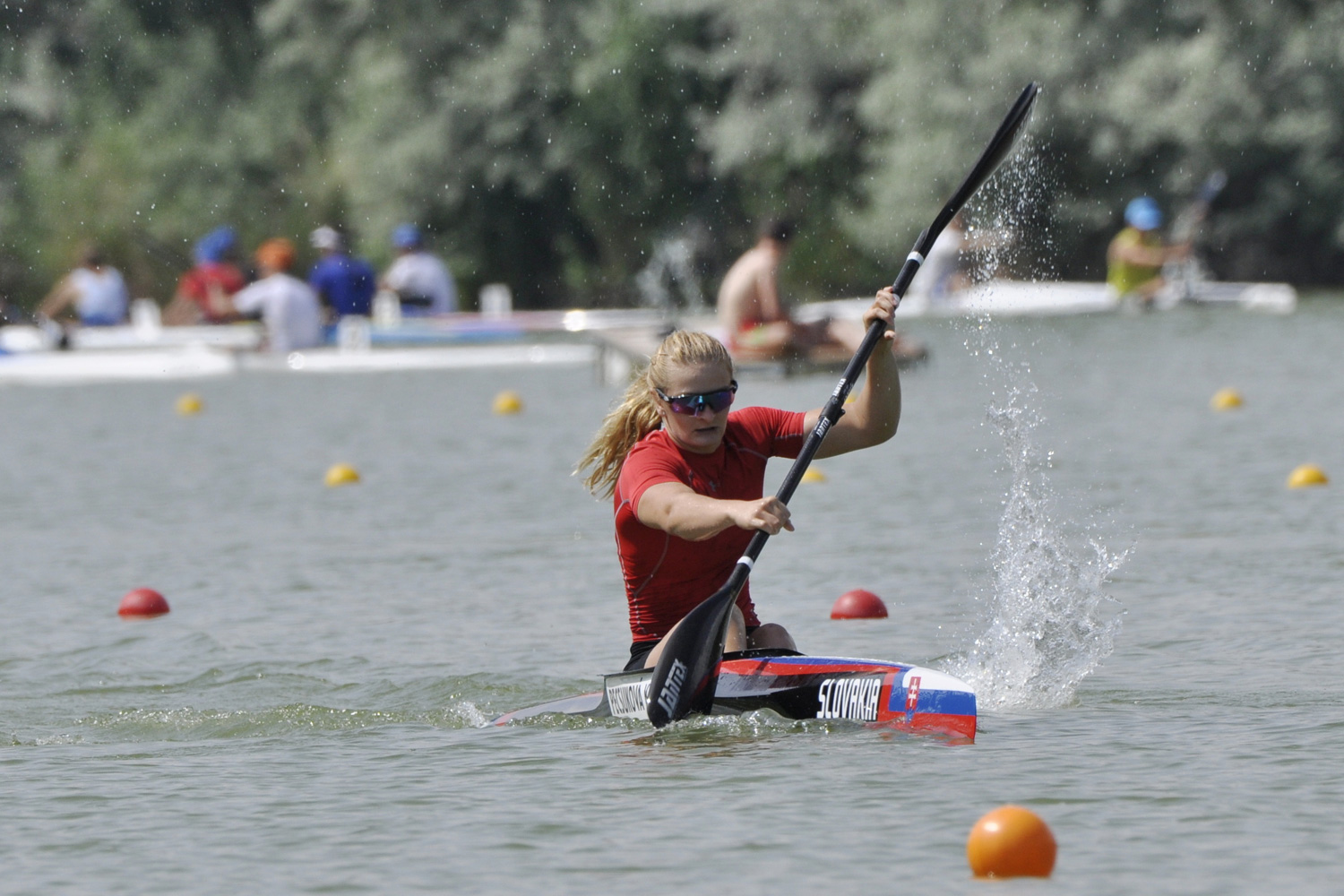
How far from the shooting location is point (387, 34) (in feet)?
Result: 118

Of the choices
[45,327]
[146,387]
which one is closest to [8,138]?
[45,327]

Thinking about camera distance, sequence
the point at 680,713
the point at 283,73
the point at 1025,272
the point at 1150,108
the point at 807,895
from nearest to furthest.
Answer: the point at 807,895
the point at 680,713
the point at 1150,108
the point at 1025,272
the point at 283,73

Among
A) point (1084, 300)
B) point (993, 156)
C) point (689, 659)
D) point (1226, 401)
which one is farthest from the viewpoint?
point (1084, 300)

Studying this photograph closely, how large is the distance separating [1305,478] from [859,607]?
4.47 m

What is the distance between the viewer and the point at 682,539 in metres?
6.26

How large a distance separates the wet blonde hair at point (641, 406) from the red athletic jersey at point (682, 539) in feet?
0.27

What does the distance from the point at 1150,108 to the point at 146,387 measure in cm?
1555

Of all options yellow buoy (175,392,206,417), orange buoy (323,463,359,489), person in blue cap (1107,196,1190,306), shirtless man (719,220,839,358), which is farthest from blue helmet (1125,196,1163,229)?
orange buoy (323,463,359,489)

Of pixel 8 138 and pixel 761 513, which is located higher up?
pixel 8 138

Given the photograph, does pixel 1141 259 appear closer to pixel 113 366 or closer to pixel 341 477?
pixel 113 366

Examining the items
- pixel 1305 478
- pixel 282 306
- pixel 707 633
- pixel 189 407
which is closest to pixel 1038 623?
pixel 707 633

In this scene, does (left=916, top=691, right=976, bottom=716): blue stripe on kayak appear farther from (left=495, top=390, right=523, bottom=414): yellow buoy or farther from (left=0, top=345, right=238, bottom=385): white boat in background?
(left=0, top=345, right=238, bottom=385): white boat in background

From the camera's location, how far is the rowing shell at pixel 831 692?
5953mm

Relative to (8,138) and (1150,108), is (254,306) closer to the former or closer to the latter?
(1150,108)
